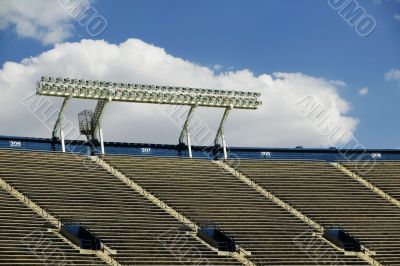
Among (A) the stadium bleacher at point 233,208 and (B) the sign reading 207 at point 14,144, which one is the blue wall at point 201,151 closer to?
(B) the sign reading 207 at point 14,144

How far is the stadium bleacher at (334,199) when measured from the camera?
145 feet

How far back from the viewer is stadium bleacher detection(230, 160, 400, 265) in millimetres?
44188

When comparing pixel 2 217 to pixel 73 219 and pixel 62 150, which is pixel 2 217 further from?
pixel 62 150

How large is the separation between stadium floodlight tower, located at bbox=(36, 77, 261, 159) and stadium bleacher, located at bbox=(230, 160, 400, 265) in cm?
410

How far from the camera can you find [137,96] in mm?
51062

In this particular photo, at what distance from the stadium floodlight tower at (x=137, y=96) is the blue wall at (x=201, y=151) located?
0.91 m

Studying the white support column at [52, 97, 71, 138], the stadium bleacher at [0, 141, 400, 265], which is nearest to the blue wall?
the white support column at [52, 97, 71, 138]

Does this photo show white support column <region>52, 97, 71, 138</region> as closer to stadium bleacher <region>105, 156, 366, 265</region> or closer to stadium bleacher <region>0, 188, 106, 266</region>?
stadium bleacher <region>105, 156, 366, 265</region>

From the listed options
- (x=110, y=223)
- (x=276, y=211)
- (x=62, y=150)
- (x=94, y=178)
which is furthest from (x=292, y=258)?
(x=62, y=150)

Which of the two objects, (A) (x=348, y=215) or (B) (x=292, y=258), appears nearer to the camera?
(B) (x=292, y=258)

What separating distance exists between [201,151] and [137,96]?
6.22 meters

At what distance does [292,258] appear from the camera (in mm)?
39812

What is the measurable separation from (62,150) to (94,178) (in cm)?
473

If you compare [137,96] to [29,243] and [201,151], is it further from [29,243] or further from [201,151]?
[29,243]
